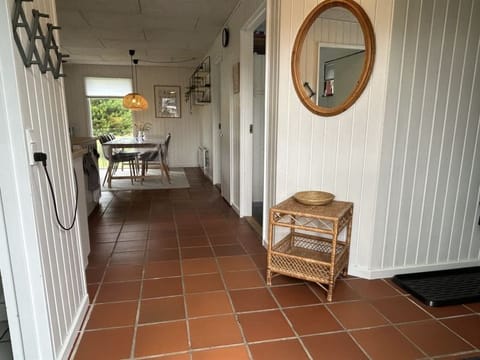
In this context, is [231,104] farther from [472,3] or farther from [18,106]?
[18,106]

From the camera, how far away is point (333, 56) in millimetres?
2123

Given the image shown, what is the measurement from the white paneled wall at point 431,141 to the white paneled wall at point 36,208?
1.85 meters

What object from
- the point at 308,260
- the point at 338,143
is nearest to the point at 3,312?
the point at 308,260

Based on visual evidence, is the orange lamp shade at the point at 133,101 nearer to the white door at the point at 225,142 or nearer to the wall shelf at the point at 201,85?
the wall shelf at the point at 201,85

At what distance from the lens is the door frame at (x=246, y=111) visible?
3281 mm

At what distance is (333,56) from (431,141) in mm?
851

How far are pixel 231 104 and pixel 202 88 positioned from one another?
2.44 metres

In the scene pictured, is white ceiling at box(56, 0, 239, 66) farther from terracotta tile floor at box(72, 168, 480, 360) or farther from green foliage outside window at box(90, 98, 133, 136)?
terracotta tile floor at box(72, 168, 480, 360)

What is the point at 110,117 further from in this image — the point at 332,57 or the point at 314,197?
the point at 314,197

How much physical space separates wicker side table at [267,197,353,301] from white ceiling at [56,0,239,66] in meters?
2.45

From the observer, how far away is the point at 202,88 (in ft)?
20.0

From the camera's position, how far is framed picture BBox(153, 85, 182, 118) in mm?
7156

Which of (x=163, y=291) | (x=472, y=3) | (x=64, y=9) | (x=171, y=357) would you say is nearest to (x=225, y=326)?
(x=171, y=357)

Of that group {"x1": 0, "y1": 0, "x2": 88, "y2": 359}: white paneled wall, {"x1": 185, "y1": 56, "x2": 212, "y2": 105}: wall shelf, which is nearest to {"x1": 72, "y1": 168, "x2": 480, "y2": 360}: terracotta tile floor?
{"x1": 0, "y1": 0, "x2": 88, "y2": 359}: white paneled wall
